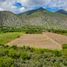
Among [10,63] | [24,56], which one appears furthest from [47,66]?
[24,56]

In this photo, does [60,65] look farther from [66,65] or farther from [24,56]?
[24,56]

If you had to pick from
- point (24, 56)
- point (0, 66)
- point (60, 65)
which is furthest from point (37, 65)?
point (24, 56)

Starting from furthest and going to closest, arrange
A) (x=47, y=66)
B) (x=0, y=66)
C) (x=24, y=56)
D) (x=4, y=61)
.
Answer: (x=24, y=56), (x=4, y=61), (x=0, y=66), (x=47, y=66)

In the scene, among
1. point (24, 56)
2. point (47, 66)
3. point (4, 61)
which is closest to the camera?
point (47, 66)

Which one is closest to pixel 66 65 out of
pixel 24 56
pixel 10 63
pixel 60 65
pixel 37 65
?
pixel 60 65

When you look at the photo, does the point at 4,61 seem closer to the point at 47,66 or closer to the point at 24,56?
the point at 47,66

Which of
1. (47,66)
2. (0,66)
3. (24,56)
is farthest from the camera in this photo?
(24,56)

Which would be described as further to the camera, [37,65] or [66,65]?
[66,65]

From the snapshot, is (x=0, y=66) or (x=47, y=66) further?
(x=0, y=66)

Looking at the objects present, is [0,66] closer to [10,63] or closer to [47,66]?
[10,63]
